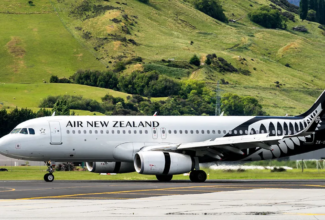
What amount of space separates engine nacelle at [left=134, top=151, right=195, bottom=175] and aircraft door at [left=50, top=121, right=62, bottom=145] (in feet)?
17.3

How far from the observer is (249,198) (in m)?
28.4

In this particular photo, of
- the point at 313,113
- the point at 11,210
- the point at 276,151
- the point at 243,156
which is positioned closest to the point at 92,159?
the point at 243,156

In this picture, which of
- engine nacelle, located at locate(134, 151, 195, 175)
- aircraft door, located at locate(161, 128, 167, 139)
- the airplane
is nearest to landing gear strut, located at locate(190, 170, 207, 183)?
the airplane

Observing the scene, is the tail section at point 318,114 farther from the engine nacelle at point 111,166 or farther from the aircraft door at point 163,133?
the engine nacelle at point 111,166

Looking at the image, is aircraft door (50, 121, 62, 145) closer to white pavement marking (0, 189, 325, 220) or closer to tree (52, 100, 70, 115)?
white pavement marking (0, 189, 325, 220)

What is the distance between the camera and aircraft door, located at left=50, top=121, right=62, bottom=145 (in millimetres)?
42844

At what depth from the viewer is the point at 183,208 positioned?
23875mm

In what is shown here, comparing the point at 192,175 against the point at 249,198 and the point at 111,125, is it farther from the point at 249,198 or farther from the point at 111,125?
the point at 249,198

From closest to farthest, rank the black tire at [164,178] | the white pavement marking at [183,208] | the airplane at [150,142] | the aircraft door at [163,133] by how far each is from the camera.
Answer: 1. the white pavement marking at [183,208]
2. the airplane at [150,142]
3. the black tire at [164,178]
4. the aircraft door at [163,133]

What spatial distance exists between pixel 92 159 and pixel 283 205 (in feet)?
70.6

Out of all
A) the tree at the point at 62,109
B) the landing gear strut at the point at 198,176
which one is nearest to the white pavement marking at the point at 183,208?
the landing gear strut at the point at 198,176

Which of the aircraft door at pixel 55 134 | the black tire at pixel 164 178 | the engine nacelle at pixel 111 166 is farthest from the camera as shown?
the engine nacelle at pixel 111 166

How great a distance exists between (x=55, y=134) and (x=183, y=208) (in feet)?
67.9

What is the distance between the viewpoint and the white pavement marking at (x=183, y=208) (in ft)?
70.0
